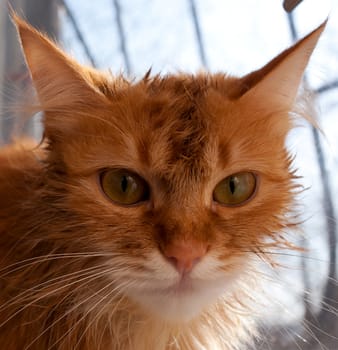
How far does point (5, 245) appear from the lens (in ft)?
4.08

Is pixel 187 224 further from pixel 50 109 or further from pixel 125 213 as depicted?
pixel 50 109

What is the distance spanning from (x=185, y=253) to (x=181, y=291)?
0.11m

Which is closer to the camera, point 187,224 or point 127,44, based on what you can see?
point 187,224

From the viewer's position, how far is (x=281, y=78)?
1.20m

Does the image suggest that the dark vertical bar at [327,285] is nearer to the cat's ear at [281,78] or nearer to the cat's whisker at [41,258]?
the cat's ear at [281,78]

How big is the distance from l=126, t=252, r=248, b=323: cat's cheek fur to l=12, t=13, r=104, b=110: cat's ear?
1.22 ft

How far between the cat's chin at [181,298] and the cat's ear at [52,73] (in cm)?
41

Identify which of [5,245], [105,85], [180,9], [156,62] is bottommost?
[5,245]

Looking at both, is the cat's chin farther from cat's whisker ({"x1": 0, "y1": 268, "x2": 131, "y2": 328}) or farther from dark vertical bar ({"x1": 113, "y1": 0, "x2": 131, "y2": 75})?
dark vertical bar ({"x1": 113, "y1": 0, "x2": 131, "y2": 75})

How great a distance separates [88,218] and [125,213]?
0.07 meters

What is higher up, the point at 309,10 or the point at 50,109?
the point at 309,10

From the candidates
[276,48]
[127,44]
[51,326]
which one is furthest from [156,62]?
[51,326]

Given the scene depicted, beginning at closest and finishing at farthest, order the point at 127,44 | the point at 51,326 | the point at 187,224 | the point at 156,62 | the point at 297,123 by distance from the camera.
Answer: the point at 187,224, the point at 51,326, the point at 297,123, the point at 156,62, the point at 127,44

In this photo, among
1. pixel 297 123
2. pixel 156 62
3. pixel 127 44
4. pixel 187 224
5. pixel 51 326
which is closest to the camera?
pixel 187 224
